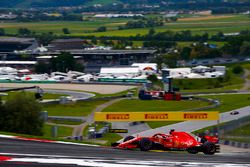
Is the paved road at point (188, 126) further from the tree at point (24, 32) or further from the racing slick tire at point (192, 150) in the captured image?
the tree at point (24, 32)

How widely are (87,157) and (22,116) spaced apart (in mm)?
14545

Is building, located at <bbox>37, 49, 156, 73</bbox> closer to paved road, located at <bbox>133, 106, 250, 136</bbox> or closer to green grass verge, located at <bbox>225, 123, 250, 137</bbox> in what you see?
paved road, located at <bbox>133, 106, 250, 136</bbox>

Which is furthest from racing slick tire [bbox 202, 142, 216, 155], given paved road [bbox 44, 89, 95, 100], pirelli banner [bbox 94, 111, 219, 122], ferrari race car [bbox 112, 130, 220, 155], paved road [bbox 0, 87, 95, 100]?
paved road [bbox 0, 87, 95, 100]

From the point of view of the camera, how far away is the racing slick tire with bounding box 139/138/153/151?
21828 mm

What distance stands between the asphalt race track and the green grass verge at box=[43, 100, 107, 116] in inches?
1195

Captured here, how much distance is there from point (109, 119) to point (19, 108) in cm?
416

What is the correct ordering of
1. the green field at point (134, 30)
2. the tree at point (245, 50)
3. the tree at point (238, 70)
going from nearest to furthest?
the tree at point (238, 70), the tree at point (245, 50), the green field at point (134, 30)

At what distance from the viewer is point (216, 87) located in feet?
249

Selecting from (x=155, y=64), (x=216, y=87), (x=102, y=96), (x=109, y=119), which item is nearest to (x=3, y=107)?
(x=109, y=119)

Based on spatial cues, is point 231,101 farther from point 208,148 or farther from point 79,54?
point 79,54

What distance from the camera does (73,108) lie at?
56406mm

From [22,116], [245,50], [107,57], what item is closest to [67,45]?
[107,57]

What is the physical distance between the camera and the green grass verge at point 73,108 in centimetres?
5268

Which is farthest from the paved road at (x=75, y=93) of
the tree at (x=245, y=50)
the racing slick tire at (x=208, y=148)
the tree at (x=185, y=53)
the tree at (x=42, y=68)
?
the racing slick tire at (x=208, y=148)
